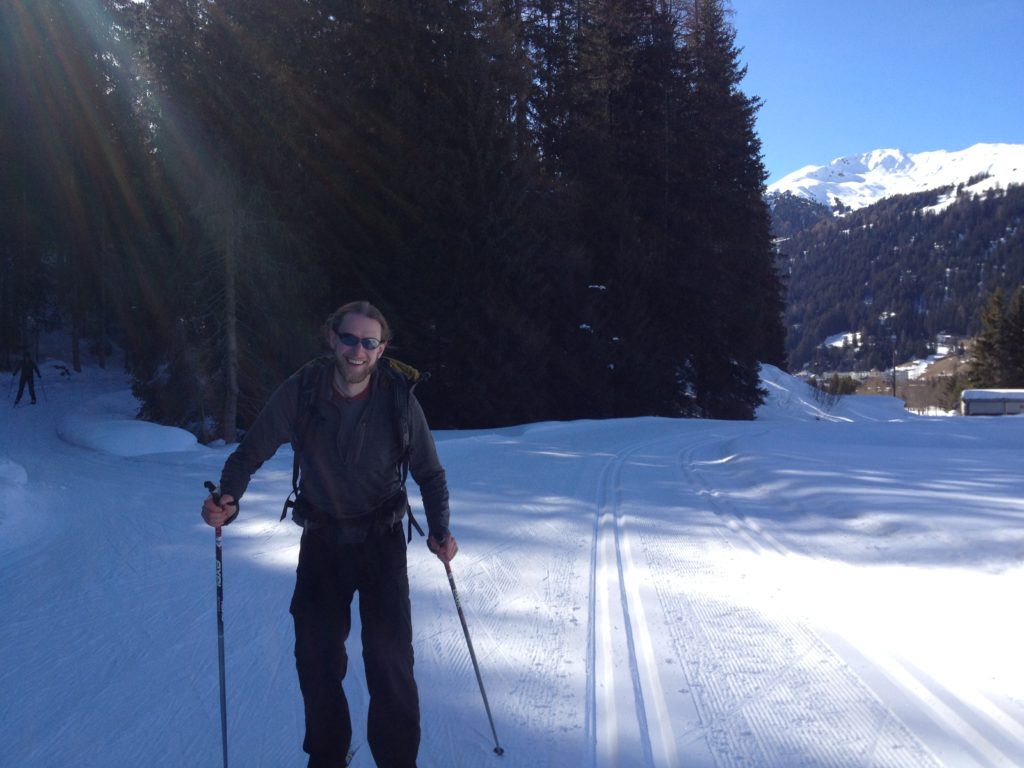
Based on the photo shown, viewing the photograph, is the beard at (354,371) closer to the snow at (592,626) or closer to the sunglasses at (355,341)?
the sunglasses at (355,341)

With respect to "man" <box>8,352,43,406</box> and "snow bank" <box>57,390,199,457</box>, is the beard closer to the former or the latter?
"snow bank" <box>57,390,199,457</box>

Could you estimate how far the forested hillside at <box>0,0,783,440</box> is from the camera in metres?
21.0

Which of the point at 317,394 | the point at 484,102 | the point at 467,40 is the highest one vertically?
the point at 467,40

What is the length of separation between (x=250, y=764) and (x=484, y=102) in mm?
25254

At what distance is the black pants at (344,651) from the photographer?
314cm

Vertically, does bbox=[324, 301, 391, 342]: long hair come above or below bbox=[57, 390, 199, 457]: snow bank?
above

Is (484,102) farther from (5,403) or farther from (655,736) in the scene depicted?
(655,736)

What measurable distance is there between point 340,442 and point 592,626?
8.80 ft

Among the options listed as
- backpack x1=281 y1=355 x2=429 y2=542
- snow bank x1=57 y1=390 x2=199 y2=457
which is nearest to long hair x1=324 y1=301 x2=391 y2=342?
backpack x1=281 y1=355 x2=429 y2=542

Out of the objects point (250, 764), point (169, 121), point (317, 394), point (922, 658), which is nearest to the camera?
point (317, 394)

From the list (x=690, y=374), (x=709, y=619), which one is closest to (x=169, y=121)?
(x=709, y=619)

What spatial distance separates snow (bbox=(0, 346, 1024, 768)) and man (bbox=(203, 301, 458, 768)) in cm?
50

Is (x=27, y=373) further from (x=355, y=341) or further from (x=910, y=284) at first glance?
(x=910, y=284)

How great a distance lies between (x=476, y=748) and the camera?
3.63 m
